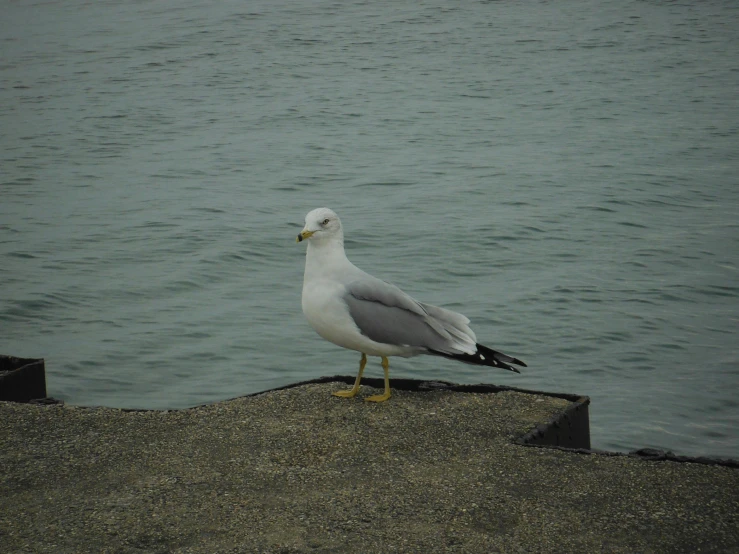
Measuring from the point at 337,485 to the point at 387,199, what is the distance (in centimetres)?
1102

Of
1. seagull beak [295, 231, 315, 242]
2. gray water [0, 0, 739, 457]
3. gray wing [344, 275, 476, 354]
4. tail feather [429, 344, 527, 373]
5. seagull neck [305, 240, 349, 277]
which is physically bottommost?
gray water [0, 0, 739, 457]

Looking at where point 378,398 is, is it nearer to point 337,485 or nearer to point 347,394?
point 347,394

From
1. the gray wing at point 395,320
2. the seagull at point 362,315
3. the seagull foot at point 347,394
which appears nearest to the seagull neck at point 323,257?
the seagull at point 362,315

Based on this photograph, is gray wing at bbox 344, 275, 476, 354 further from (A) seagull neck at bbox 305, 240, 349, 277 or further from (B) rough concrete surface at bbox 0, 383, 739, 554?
(B) rough concrete surface at bbox 0, 383, 739, 554

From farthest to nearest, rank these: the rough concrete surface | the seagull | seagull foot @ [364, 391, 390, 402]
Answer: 1. seagull foot @ [364, 391, 390, 402]
2. the seagull
3. the rough concrete surface

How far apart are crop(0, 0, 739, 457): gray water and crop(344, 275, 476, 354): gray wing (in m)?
2.35

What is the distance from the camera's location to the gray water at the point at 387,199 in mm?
9008

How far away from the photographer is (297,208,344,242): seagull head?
5.52 m

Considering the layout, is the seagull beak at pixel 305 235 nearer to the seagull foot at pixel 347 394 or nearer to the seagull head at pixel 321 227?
the seagull head at pixel 321 227

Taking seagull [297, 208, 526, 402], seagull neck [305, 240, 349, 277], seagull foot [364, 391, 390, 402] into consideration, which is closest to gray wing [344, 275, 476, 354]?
seagull [297, 208, 526, 402]

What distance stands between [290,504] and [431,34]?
27079mm

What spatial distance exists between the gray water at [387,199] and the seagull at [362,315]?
2.34 metres

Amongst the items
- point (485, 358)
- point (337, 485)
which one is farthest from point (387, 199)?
A: point (337, 485)

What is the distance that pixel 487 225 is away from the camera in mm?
13719
